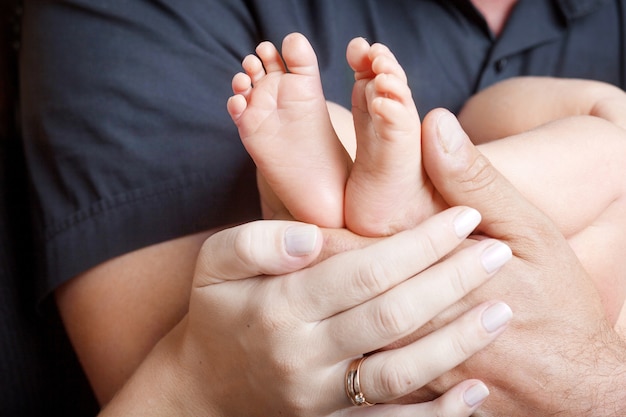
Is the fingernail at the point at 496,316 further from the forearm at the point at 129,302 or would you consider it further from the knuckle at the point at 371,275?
the forearm at the point at 129,302

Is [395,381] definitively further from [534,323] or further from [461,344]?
[534,323]

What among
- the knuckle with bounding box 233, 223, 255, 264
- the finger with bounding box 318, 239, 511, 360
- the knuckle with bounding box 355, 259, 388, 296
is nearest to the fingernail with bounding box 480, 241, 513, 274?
the finger with bounding box 318, 239, 511, 360

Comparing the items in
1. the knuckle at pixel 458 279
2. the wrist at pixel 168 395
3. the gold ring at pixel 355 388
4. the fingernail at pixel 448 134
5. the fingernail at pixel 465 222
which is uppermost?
the fingernail at pixel 448 134

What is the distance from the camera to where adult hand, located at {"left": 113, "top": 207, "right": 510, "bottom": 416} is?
65 cm

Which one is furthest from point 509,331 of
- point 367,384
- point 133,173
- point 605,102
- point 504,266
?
point 133,173

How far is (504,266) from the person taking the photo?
72cm

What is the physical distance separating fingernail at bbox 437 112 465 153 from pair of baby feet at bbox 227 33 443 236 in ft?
0.08

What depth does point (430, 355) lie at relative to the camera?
66 centimetres

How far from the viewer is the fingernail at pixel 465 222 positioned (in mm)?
665

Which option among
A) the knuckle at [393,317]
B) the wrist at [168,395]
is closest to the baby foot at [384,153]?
the knuckle at [393,317]

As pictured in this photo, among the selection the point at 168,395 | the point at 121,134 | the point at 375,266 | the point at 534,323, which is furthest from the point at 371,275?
the point at 121,134

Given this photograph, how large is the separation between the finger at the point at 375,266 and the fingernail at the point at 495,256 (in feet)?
0.10

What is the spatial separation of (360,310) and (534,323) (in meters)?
0.22

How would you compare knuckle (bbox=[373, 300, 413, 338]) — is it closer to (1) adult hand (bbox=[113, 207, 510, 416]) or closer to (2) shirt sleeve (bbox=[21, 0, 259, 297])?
(1) adult hand (bbox=[113, 207, 510, 416])
